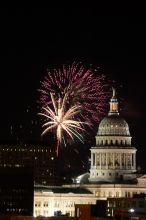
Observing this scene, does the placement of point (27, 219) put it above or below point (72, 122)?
below

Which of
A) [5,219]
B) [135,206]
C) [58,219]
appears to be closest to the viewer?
[58,219]

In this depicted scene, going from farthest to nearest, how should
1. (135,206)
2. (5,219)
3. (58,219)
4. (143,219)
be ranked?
(135,206), (5,219), (58,219), (143,219)

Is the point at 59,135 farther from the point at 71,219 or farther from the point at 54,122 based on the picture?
the point at 71,219

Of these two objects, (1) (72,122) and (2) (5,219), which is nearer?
(2) (5,219)

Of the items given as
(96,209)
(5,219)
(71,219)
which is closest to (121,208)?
(96,209)

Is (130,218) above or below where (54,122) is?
below

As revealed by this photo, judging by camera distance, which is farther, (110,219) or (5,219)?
(5,219)

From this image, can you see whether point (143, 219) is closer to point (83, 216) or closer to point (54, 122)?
point (83, 216)

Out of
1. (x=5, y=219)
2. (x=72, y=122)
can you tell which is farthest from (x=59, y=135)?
(x=5, y=219)

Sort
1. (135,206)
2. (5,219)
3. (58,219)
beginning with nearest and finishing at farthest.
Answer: (58,219), (5,219), (135,206)
